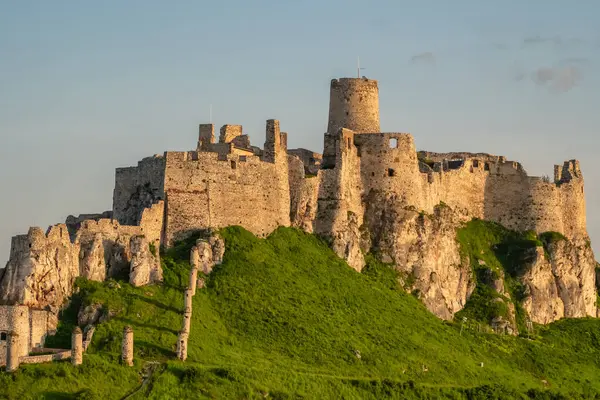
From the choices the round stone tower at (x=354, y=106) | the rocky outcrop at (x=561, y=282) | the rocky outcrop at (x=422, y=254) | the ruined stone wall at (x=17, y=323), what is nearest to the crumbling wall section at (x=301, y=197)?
the rocky outcrop at (x=422, y=254)

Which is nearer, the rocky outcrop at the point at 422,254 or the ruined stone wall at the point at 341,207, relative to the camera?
the ruined stone wall at the point at 341,207

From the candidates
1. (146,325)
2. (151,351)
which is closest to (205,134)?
(146,325)

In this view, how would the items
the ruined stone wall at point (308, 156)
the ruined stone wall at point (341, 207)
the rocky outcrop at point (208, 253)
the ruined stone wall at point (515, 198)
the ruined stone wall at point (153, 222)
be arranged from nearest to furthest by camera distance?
the rocky outcrop at point (208, 253), the ruined stone wall at point (153, 222), the ruined stone wall at point (341, 207), the ruined stone wall at point (308, 156), the ruined stone wall at point (515, 198)

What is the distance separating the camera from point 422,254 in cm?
12481

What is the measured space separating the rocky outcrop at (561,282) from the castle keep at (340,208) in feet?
0.46

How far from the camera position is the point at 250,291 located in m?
110

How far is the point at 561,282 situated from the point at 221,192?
32.6m

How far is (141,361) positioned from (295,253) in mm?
20726

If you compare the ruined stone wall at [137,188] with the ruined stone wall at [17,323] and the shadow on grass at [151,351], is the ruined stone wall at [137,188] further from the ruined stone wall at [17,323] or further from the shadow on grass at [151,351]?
the ruined stone wall at [17,323]

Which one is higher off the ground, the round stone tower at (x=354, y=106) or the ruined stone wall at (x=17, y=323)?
the round stone tower at (x=354, y=106)

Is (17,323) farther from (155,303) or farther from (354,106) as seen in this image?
(354,106)

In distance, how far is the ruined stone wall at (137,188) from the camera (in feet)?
372

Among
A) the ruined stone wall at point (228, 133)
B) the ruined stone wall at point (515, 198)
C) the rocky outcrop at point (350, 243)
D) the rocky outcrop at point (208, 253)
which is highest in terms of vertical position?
the ruined stone wall at point (228, 133)

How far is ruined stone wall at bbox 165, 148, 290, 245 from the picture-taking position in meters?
113
